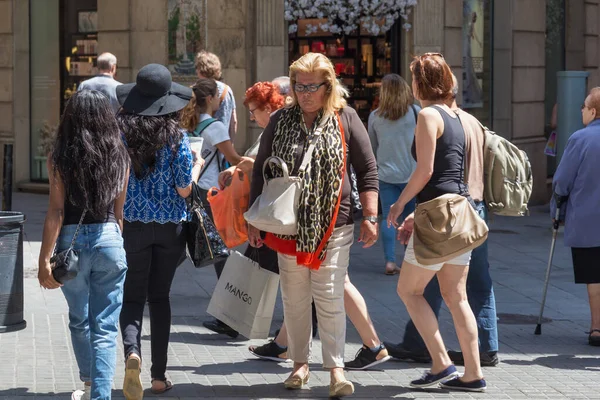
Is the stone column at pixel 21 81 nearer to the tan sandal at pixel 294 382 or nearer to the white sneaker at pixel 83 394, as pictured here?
the tan sandal at pixel 294 382

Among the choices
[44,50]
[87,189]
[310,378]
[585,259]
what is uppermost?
[44,50]

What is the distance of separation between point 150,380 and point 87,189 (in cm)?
163

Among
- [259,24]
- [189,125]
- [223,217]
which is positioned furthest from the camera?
[259,24]

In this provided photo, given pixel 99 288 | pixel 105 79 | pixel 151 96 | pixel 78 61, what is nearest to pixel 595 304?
pixel 151 96

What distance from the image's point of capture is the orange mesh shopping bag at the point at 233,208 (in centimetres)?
759

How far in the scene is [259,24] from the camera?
1540 centimetres

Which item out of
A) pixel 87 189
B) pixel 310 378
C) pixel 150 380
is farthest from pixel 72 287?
pixel 310 378

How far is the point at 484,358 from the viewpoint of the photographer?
24.6 ft

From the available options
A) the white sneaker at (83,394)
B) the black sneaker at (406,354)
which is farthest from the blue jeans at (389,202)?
the white sneaker at (83,394)

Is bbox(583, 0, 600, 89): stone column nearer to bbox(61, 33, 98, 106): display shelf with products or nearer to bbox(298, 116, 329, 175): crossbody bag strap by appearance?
bbox(61, 33, 98, 106): display shelf with products

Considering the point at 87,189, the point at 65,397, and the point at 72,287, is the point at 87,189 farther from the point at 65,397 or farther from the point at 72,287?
the point at 65,397

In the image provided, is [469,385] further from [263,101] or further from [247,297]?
[263,101]

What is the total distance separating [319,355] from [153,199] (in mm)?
1919

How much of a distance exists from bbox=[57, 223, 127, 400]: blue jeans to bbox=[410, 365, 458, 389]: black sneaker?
6.32 feet
